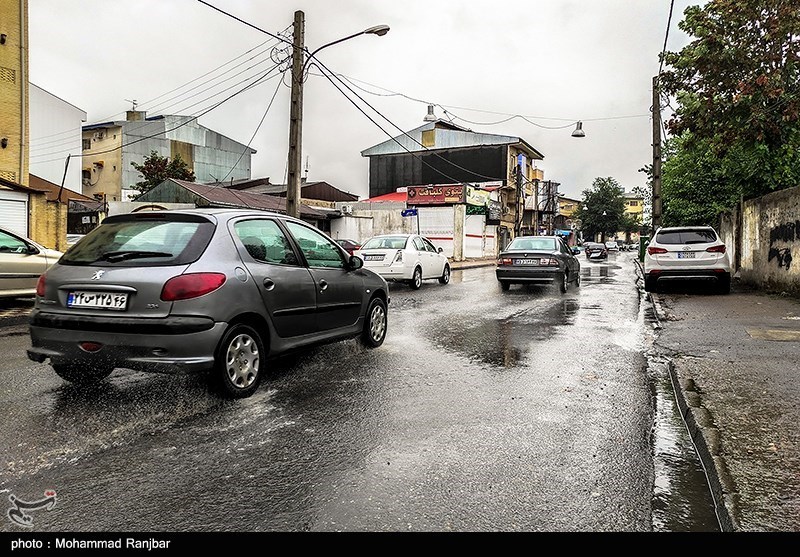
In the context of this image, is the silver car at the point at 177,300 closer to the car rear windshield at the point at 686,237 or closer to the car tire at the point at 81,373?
the car tire at the point at 81,373

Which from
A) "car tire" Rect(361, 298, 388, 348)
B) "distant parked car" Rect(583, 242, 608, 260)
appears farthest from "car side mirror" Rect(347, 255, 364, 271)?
"distant parked car" Rect(583, 242, 608, 260)

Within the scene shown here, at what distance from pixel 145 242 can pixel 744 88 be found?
45.2 feet

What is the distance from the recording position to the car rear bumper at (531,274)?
→ 14977 millimetres

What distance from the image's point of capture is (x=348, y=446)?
3.99 meters

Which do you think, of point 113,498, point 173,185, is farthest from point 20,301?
point 173,185

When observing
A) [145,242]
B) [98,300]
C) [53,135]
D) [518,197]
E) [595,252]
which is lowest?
[98,300]

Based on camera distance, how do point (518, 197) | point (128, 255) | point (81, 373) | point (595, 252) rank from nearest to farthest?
point (128, 255)
point (81, 373)
point (518, 197)
point (595, 252)

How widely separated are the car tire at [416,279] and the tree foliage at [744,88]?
787 cm

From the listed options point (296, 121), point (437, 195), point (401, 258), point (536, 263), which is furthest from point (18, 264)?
point (437, 195)

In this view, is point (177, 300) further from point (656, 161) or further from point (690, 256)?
point (656, 161)

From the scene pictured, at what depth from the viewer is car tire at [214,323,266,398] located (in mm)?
4832

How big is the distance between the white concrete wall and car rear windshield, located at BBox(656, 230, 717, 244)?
144 feet

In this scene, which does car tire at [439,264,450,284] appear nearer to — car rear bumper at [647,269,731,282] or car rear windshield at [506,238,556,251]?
car rear windshield at [506,238,556,251]

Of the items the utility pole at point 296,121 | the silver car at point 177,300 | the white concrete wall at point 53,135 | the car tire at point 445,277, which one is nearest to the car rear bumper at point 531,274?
the car tire at point 445,277
